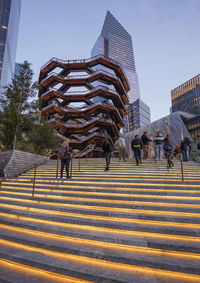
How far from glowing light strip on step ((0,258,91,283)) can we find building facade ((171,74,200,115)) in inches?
3373

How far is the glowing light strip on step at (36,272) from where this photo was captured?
2.24m

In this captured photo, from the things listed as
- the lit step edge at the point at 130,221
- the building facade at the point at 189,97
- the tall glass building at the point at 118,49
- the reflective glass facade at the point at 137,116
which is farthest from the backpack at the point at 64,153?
the tall glass building at the point at 118,49

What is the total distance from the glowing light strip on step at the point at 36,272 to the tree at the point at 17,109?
9.52 meters

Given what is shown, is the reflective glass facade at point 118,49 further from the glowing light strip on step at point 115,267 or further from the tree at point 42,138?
the glowing light strip on step at point 115,267

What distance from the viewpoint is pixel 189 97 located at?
258 feet

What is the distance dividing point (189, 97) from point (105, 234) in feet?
303

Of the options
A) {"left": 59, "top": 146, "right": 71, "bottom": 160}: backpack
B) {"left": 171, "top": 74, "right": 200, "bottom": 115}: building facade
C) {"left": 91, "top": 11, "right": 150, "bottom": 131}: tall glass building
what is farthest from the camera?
{"left": 91, "top": 11, "right": 150, "bottom": 131}: tall glass building

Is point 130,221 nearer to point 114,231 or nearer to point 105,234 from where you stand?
point 114,231

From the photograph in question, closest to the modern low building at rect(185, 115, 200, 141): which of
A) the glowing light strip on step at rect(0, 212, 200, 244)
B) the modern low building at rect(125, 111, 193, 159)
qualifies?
the modern low building at rect(125, 111, 193, 159)

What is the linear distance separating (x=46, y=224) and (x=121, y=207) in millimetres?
1933

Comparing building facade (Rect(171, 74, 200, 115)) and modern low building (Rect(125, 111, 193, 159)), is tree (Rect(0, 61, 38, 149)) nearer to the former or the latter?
modern low building (Rect(125, 111, 193, 159))

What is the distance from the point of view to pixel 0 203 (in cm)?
525

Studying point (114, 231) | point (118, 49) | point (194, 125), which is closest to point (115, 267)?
point (114, 231)

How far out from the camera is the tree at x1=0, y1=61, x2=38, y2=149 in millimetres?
11500
